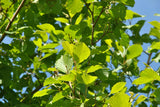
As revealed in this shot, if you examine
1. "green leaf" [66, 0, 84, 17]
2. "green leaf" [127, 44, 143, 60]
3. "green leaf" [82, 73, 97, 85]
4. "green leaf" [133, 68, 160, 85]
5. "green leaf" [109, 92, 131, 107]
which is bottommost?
"green leaf" [127, 44, 143, 60]

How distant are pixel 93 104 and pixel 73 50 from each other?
0.94ft

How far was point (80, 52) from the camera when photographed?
83 cm

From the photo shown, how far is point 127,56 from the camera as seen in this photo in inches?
62.6

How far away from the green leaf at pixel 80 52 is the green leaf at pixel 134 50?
74 cm

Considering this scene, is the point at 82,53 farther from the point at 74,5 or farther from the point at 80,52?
the point at 74,5

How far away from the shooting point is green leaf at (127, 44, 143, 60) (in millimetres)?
1467

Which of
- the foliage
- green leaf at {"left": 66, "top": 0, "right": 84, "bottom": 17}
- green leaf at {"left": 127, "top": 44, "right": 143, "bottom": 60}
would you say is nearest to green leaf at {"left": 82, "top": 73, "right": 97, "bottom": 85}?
the foliage

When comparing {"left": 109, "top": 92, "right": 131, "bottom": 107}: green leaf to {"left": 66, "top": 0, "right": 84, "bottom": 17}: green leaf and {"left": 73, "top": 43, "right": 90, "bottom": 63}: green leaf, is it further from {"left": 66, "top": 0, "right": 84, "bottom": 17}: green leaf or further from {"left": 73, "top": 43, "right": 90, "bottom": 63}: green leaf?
{"left": 66, "top": 0, "right": 84, "bottom": 17}: green leaf

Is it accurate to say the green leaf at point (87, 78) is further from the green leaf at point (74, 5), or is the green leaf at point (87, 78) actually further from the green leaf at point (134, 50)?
the green leaf at point (134, 50)

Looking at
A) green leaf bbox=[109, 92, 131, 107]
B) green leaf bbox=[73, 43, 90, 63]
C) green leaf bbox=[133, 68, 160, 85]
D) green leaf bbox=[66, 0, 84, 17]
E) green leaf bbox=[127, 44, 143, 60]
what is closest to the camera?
green leaf bbox=[109, 92, 131, 107]

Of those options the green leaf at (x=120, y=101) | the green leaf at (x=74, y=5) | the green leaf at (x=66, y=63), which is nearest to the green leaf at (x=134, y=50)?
the green leaf at (x=74, y=5)

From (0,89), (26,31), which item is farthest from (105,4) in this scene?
(0,89)

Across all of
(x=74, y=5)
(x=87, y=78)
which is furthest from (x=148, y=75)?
(x=74, y=5)

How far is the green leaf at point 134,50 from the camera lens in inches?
57.8
